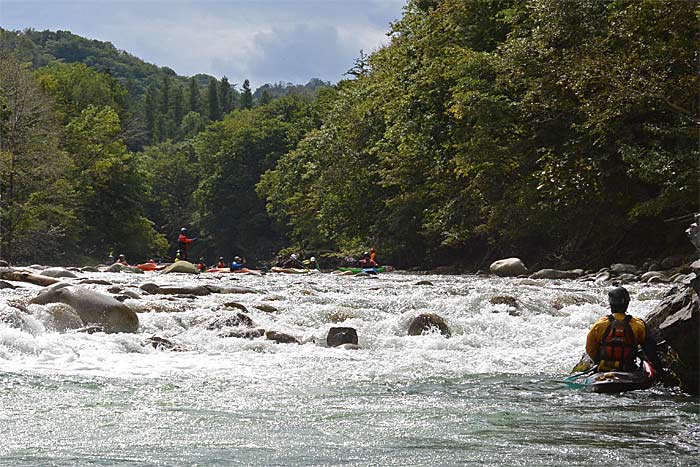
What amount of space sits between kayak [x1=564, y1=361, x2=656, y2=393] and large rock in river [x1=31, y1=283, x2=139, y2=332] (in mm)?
5189

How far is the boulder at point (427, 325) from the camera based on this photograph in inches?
413

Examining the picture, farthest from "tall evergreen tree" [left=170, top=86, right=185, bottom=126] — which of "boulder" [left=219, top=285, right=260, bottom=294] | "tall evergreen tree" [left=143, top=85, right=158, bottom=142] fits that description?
"boulder" [left=219, top=285, right=260, bottom=294]

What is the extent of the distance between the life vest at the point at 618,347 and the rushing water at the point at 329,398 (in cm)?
32

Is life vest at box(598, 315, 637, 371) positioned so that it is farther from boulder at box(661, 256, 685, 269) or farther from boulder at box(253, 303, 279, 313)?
boulder at box(661, 256, 685, 269)

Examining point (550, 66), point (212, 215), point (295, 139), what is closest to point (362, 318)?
point (550, 66)

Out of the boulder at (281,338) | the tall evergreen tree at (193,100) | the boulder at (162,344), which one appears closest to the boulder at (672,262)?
the boulder at (281,338)

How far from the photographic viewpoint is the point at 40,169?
32.6 meters

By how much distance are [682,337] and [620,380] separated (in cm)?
62

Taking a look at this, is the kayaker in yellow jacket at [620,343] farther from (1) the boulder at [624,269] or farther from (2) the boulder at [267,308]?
(1) the boulder at [624,269]

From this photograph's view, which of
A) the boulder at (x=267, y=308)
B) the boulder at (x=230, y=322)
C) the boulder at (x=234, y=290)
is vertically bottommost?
the boulder at (x=230, y=322)

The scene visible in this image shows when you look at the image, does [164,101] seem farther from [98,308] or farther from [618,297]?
[618,297]

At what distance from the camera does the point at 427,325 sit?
10.5 metres

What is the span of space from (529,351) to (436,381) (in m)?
2.04

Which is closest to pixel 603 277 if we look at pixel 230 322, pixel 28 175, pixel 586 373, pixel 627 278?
pixel 627 278
